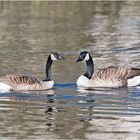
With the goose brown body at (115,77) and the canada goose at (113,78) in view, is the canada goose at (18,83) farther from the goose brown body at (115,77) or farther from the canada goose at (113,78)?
the goose brown body at (115,77)

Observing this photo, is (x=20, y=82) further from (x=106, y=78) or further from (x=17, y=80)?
(x=106, y=78)

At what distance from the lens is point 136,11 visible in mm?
49312

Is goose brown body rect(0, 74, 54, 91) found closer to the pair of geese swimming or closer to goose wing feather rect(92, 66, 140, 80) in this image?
the pair of geese swimming

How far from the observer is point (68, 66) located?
78.7ft

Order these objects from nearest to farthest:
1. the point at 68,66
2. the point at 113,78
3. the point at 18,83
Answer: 1. the point at 18,83
2. the point at 113,78
3. the point at 68,66

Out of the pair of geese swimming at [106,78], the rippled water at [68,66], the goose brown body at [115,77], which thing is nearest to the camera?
the rippled water at [68,66]

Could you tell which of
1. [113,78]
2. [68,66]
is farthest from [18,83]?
[68,66]

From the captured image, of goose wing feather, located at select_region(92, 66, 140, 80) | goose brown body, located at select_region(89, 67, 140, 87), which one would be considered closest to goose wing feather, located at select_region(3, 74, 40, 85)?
goose brown body, located at select_region(89, 67, 140, 87)

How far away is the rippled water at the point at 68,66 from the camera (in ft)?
46.4

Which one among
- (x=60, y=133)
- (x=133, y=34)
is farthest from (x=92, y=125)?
(x=133, y=34)

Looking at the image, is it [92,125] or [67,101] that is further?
[67,101]

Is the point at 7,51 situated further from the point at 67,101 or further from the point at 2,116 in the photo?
the point at 2,116

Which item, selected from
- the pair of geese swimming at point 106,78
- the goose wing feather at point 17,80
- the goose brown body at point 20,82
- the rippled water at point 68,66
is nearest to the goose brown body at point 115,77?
the pair of geese swimming at point 106,78

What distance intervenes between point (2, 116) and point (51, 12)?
Answer: 3451cm
